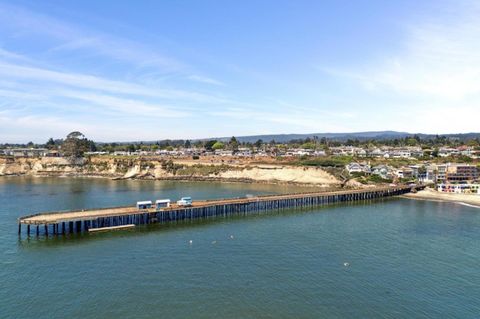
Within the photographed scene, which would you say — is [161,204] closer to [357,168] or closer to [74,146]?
[357,168]

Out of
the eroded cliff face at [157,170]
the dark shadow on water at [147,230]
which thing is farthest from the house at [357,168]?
the dark shadow on water at [147,230]

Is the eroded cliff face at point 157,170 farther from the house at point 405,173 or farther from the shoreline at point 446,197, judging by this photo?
the shoreline at point 446,197

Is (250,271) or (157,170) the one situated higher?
(157,170)

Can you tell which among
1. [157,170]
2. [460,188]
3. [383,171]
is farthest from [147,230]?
[383,171]

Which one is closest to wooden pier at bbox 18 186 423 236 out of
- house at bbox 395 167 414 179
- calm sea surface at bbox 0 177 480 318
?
calm sea surface at bbox 0 177 480 318

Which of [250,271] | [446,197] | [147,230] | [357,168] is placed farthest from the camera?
[357,168]

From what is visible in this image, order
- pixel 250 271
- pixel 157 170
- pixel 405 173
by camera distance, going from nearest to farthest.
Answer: pixel 250 271
pixel 405 173
pixel 157 170
